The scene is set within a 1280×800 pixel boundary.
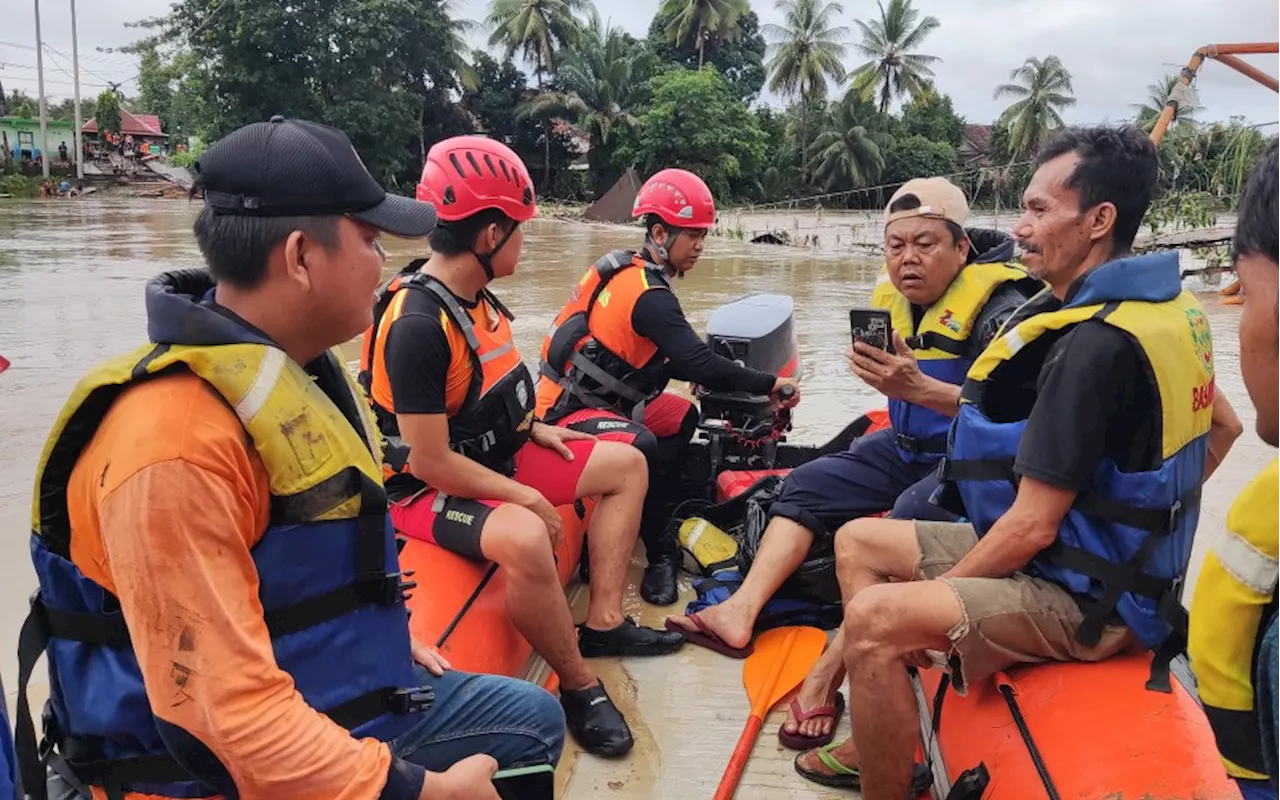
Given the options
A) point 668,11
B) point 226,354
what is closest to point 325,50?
point 668,11

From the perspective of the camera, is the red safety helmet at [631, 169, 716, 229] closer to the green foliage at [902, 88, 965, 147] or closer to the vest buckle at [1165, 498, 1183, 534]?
the vest buckle at [1165, 498, 1183, 534]

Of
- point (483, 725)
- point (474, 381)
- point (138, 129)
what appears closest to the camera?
point (483, 725)

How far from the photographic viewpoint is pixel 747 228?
1228 inches

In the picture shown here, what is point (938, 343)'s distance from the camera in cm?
338

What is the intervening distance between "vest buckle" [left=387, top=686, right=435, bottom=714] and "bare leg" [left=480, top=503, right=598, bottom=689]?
0.95m

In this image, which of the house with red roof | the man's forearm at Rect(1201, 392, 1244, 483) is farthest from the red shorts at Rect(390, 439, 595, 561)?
the house with red roof

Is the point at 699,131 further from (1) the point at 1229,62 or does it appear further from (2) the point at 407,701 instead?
(2) the point at 407,701

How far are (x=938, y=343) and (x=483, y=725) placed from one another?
7.31 ft

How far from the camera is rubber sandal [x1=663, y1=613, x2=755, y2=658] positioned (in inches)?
128

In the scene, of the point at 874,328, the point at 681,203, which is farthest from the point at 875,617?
the point at 681,203

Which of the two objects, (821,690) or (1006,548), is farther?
(821,690)

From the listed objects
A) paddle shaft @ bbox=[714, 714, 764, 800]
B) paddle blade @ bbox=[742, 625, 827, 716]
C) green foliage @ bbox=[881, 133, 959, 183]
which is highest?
green foliage @ bbox=[881, 133, 959, 183]

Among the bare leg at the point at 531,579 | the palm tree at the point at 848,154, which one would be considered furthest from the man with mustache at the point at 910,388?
the palm tree at the point at 848,154

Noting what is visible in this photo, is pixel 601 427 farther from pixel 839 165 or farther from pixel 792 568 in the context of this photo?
pixel 839 165
